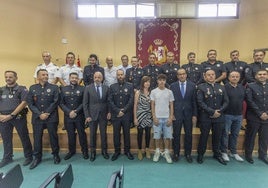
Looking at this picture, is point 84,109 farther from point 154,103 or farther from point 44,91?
point 154,103

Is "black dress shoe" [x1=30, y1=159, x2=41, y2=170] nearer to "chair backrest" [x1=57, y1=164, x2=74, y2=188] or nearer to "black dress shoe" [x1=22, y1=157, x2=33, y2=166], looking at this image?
"black dress shoe" [x1=22, y1=157, x2=33, y2=166]

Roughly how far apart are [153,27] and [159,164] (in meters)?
5.30

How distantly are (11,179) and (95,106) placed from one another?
2.29m

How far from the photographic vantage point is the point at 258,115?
12.6 feet

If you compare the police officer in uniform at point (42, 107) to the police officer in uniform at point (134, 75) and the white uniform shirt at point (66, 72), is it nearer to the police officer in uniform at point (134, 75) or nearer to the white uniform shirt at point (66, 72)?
the white uniform shirt at point (66, 72)

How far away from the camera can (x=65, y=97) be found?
13.3 ft

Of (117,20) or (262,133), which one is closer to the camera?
(262,133)

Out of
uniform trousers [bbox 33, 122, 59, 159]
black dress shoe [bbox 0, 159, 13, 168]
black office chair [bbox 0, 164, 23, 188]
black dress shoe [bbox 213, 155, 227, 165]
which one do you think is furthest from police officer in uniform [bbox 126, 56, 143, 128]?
black office chair [bbox 0, 164, 23, 188]

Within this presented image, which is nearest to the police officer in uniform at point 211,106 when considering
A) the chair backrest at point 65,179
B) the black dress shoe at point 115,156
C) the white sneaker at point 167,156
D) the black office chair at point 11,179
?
the white sneaker at point 167,156

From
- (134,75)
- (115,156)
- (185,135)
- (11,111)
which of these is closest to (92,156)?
(115,156)

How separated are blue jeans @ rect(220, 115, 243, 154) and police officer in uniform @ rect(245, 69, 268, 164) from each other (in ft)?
0.63

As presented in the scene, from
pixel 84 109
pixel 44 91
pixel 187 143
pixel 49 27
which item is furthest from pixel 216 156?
pixel 49 27

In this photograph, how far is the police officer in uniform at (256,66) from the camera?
450 centimetres

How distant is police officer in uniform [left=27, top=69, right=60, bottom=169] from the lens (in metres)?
3.88
